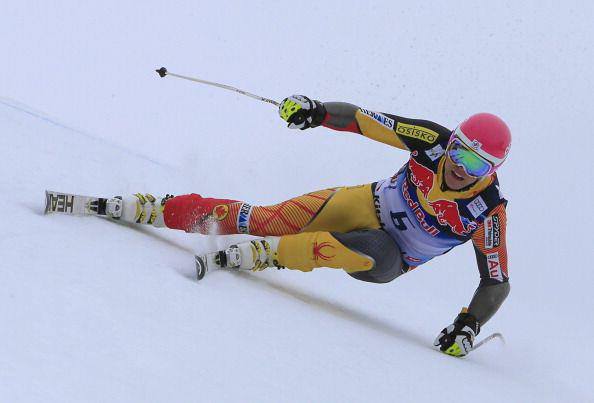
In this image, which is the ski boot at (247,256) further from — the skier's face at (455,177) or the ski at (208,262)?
the skier's face at (455,177)

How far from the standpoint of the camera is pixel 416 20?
8.03 m

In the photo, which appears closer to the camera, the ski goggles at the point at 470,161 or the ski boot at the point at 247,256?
the ski boot at the point at 247,256

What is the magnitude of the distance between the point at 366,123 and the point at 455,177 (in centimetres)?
44

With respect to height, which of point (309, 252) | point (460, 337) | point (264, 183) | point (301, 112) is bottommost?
point (460, 337)

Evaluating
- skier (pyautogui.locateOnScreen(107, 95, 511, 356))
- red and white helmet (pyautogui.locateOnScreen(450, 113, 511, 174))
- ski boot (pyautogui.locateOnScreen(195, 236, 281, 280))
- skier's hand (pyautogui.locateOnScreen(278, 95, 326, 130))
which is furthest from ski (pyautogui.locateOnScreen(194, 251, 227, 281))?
red and white helmet (pyautogui.locateOnScreen(450, 113, 511, 174))

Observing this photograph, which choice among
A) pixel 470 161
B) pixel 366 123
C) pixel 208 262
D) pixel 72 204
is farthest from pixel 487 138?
pixel 72 204

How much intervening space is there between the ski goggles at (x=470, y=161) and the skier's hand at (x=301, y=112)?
1.88ft

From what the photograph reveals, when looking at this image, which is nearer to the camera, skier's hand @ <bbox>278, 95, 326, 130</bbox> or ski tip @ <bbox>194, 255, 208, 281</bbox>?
ski tip @ <bbox>194, 255, 208, 281</bbox>

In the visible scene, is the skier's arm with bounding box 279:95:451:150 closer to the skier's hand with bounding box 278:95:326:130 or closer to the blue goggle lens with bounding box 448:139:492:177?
the skier's hand with bounding box 278:95:326:130

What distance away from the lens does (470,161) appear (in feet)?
10.3

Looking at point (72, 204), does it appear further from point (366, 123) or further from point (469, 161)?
point (469, 161)

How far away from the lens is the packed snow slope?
1829mm

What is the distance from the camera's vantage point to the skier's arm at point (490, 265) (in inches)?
130

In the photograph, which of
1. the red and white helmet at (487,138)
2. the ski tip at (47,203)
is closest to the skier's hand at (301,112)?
the red and white helmet at (487,138)
